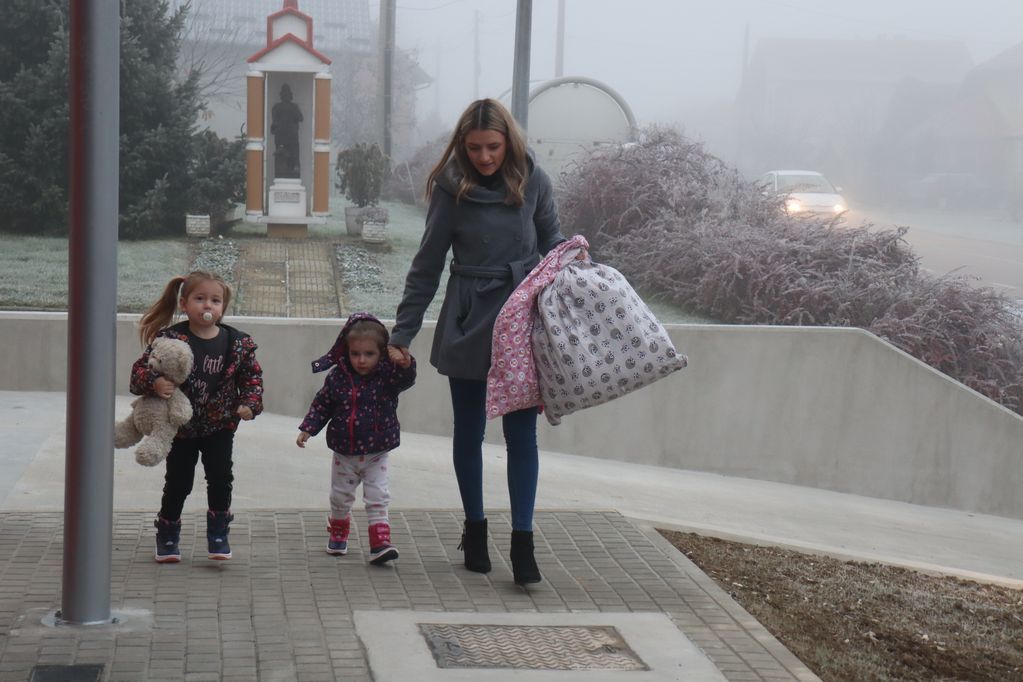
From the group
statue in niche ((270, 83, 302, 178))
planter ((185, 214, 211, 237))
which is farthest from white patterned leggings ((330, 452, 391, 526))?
statue in niche ((270, 83, 302, 178))

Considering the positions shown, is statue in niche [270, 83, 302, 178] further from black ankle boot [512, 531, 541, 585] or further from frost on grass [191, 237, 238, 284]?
black ankle boot [512, 531, 541, 585]

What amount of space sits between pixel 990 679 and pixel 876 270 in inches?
317

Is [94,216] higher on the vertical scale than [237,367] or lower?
higher

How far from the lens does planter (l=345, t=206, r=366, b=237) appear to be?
461 inches

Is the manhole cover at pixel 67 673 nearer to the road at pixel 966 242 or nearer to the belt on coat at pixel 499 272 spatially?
the belt on coat at pixel 499 272

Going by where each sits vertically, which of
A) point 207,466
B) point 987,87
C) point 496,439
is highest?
point 987,87

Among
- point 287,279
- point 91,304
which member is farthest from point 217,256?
point 91,304

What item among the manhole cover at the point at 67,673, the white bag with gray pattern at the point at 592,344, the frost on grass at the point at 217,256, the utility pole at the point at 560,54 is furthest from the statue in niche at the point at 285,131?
the manhole cover at the point at 67,673

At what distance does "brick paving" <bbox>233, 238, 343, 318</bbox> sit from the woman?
5.17m

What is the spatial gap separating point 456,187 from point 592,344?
2.53 feet

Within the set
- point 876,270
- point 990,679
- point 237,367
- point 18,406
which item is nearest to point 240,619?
point 237,367

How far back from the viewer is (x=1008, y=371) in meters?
12.1

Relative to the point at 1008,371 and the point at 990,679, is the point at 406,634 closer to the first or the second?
the point at 990,679

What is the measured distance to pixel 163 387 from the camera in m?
4.67
